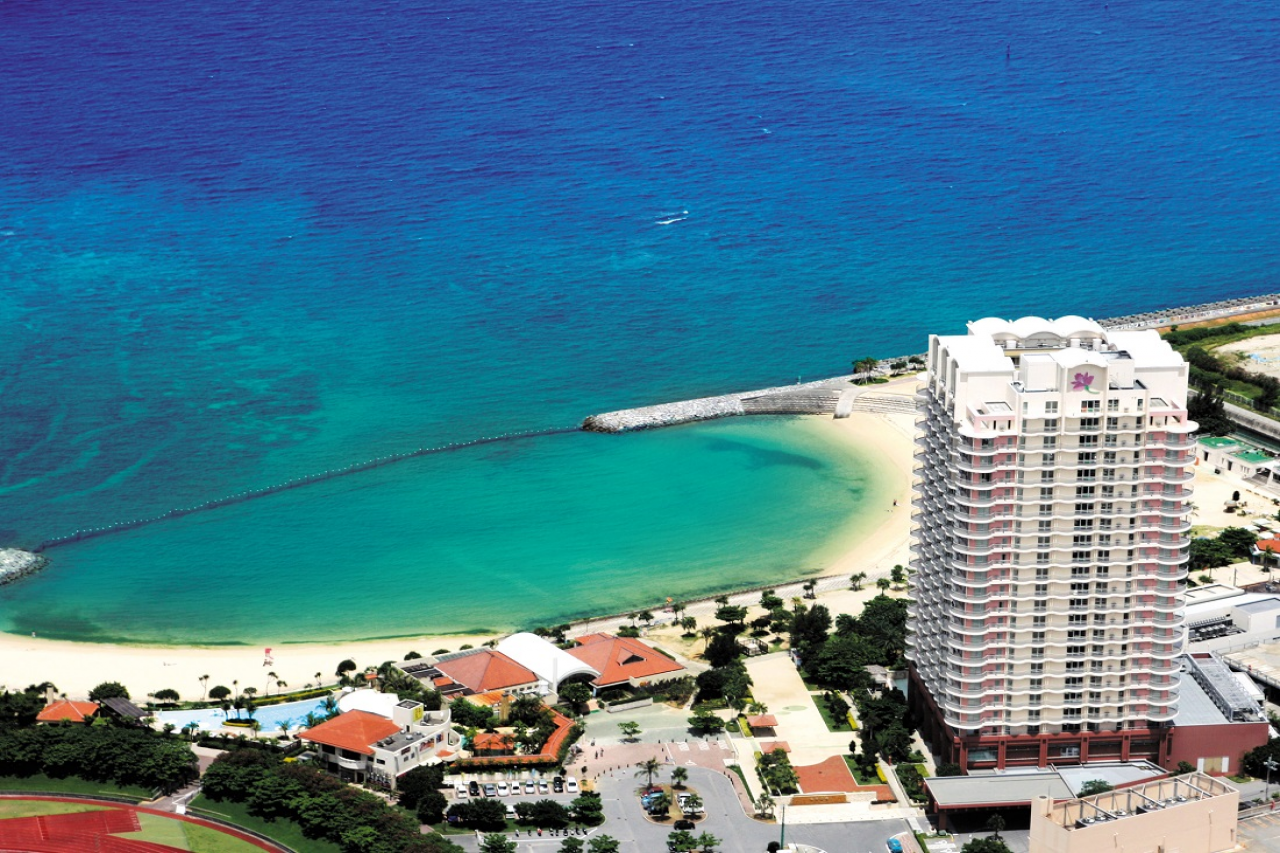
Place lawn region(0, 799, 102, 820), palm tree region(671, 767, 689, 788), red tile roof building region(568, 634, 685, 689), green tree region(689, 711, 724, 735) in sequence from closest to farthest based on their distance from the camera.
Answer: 1. palm tree region(671, 767, 689, 788)
2. lawn region(0, 799, 102, 820)
3. green tree region(689, 711, 724, 735)
4. red tile roof building region(568, 634, 685, 689)

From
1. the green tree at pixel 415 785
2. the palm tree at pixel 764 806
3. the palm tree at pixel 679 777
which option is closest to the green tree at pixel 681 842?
the palm tree at pixel 764 806

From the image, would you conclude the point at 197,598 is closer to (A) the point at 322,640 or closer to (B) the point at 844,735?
(A) the point at 322,640

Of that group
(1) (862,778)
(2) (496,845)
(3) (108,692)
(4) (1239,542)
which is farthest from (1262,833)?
(3) (108,692)

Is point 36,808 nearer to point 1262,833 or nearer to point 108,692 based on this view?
point 108,692

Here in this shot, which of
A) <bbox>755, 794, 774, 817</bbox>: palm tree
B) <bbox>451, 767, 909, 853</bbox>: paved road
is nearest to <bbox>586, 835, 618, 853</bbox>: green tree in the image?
<bbox>451, 767, 909, 853</bbox>: paved road

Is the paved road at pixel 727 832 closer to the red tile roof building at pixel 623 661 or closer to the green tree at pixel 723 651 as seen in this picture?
the red tile roof building at pixel 623 661

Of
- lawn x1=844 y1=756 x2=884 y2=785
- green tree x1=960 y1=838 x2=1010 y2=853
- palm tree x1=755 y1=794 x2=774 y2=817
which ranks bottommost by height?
green tree x1=960 y1=838 x2=1010 y2=853

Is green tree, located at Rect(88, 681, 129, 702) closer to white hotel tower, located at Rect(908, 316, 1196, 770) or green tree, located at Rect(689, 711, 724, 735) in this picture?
green tree, located at Rect(689, 711, 724, 735)
